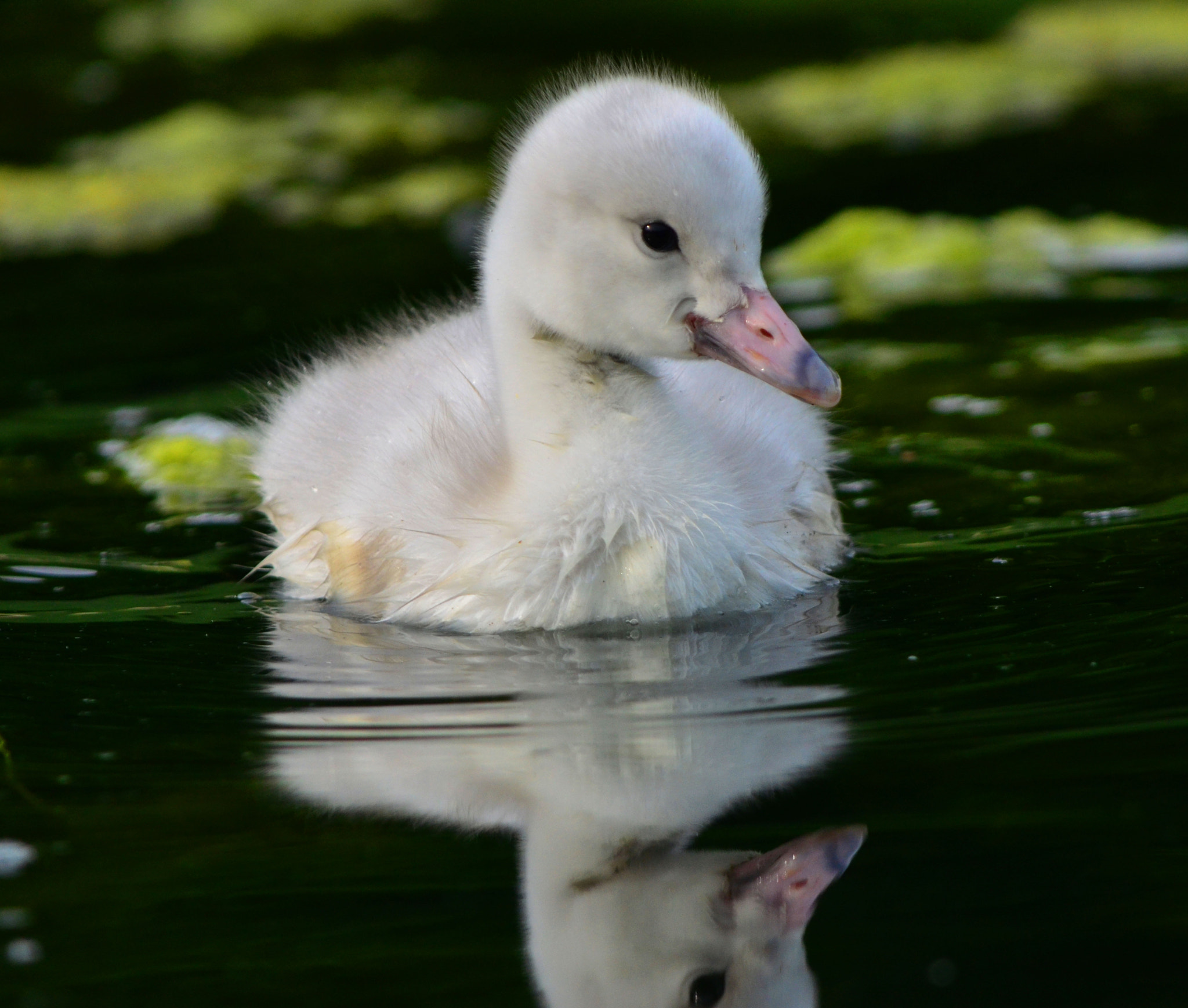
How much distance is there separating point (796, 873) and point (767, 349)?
4.89ft

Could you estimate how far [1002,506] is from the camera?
4609mm

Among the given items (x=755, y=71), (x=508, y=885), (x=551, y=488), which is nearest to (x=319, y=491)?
(x=551, y=488)

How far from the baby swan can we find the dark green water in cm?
14

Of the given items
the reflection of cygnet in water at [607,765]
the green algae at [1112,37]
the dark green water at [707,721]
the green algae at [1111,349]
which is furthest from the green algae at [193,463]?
the green algae at [1112,37]

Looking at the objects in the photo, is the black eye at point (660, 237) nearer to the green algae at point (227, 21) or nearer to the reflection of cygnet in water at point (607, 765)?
the reflection of cygnet in water at point (607, 765)

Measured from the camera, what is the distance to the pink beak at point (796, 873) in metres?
2.40

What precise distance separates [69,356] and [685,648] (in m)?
3.64

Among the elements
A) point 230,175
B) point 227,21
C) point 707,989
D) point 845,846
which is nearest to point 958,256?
point 230,175

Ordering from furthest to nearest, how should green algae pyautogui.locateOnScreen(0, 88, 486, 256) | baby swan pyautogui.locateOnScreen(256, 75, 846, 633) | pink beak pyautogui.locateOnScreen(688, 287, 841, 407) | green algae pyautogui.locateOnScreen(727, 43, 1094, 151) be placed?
1. green algae pyautogui.locateOnScreen(727, 43, 1094, 151)
2. green algae pyautogui.locateOnScreen(0, 88, 486, 256)
3. baby swan pyautogui.locateOnScreen(256, 75, 846, 633)
4. pink beak pyautogui.locateOnScreen(688, 287, 841, 407)

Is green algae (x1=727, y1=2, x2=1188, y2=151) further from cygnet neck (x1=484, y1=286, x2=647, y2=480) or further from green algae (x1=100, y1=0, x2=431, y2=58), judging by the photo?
cygnet neck (x1=484, y1=286, x2=647, y2=480)

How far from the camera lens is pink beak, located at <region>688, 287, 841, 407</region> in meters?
3.69

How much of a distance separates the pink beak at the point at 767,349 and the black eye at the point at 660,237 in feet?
0.49

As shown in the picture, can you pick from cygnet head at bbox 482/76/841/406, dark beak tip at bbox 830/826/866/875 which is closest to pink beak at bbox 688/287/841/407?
cygnet head at bbox 482/76/841/406

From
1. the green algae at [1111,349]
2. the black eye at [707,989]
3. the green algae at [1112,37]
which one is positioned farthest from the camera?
the green algae at [1112,37]
